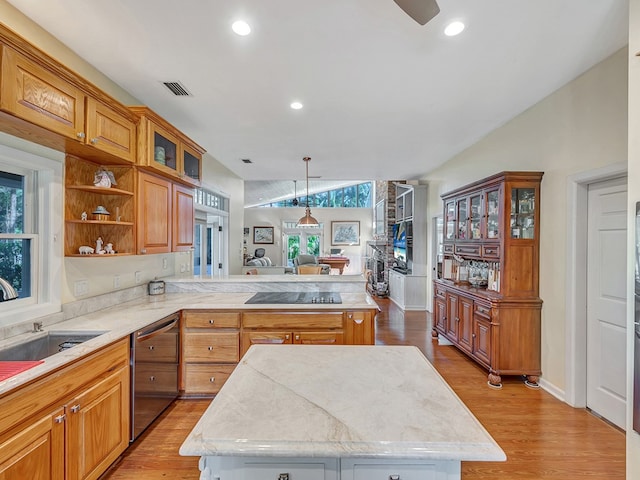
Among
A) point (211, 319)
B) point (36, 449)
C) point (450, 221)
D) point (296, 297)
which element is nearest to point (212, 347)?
point (211, 319)

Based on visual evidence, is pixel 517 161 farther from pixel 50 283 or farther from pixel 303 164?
pixel 50 283

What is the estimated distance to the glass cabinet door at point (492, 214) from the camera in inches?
122

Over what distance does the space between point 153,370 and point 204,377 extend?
1.73 feet

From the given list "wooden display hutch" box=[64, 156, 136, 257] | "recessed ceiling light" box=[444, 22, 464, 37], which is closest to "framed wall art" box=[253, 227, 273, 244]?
"wooden display hutch" box=[64, 156, 136, 257]

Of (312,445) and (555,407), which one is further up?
(312,445)

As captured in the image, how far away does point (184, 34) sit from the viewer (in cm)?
191

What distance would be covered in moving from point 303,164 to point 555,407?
176 inches

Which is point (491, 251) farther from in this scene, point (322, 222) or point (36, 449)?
point (322, 222)

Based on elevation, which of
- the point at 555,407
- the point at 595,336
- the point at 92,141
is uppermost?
the point at 92,141

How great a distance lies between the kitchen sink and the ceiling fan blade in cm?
249

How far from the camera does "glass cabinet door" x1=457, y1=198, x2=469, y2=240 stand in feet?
12.3

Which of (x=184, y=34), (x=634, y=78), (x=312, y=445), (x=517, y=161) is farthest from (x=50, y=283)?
(x=517, y=161)

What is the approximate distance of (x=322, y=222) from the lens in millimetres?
11211

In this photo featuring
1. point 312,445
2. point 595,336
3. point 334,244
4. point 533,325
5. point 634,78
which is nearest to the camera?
point 312,445
